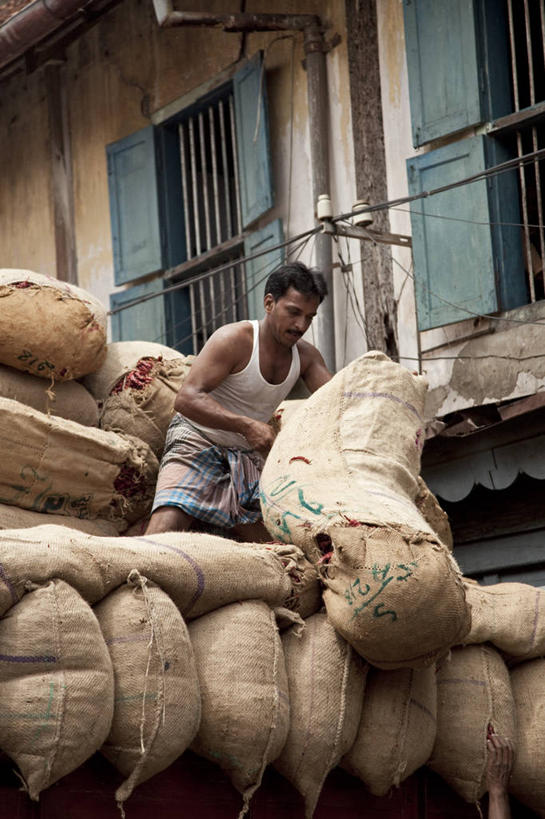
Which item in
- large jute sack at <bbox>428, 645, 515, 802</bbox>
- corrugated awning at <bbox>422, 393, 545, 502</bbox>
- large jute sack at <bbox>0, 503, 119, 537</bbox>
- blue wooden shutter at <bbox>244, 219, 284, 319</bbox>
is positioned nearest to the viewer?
large jute sack at <bbox>428, 645, 515, 802</bbox>

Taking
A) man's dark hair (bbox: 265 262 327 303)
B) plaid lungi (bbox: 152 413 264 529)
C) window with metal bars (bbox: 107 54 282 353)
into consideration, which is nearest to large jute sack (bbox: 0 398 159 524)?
plaid lungi (bbox: 152 413 264 529)

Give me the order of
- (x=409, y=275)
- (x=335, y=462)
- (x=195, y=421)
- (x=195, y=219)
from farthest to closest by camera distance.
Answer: (x=195, y=219)
(x=409, y=275)
(x=195, y=421)
(x=335, y=462)

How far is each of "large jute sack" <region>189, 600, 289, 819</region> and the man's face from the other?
153 centimetres

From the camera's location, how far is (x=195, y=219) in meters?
9.42

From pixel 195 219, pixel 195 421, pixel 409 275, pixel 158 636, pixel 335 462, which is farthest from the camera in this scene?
pixel 195 219

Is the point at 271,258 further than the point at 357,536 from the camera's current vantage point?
Yes

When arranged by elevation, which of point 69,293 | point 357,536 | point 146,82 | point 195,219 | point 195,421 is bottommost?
point 357,536

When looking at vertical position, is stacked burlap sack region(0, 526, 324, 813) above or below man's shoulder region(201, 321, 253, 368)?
below

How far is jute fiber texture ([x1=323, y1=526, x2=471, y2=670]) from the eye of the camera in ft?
Answer: 10.6

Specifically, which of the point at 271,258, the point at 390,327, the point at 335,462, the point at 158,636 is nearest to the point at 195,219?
the point at 271,258

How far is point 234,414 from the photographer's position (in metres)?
4.39

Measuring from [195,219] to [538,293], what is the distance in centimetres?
272

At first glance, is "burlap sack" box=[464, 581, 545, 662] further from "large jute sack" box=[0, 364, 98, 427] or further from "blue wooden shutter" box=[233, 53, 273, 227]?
"blue wooden shutter" box=[233, 53, 273, 227]

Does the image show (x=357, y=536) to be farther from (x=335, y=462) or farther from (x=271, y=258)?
(x=271, y=258)
